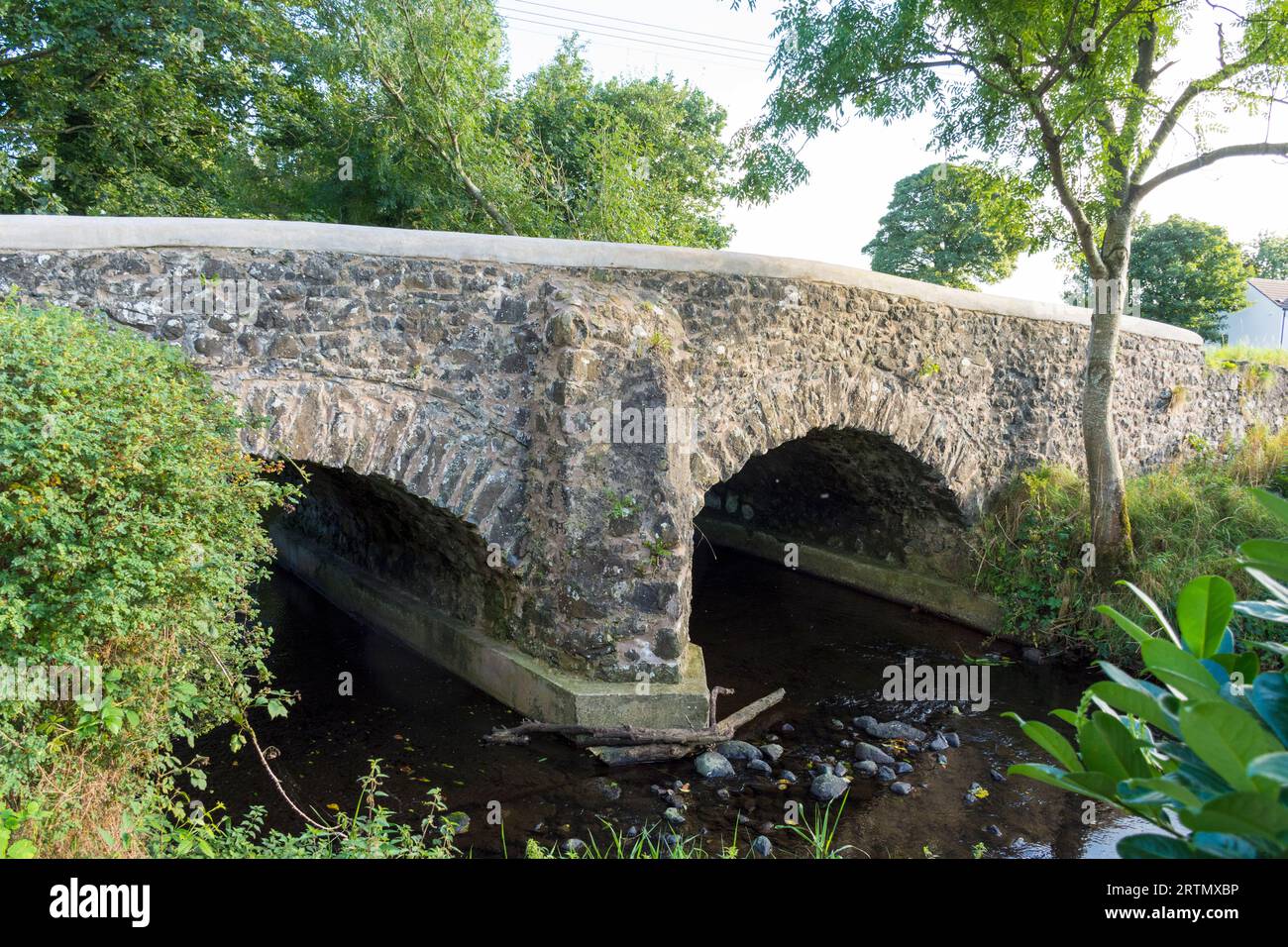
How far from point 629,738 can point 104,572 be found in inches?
127

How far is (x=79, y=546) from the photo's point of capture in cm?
334

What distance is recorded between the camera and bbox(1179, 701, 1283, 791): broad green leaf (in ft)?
3.19

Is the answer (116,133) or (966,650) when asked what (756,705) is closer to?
(966,650)

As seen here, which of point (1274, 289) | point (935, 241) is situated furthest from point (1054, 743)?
point (1274, 289)

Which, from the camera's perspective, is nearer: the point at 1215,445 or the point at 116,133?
the point at 116,133

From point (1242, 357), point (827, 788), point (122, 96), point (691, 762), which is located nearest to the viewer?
point (827, 788)

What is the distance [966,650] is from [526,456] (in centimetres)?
480

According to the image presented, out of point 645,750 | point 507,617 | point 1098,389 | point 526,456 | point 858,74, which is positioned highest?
point 858,74

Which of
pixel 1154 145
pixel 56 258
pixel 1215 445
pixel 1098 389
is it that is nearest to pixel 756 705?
pixel 1098 389

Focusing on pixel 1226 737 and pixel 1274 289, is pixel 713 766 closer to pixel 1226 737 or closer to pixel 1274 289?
pixel 1226 737

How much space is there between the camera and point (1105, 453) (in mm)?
7793

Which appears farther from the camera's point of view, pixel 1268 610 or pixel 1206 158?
pixel 1206 158

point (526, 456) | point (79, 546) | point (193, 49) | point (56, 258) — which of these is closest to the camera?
point (79, 546)

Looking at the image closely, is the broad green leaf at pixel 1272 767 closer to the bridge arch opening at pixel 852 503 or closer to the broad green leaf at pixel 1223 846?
the broad green leaf at pixel 1223 846
